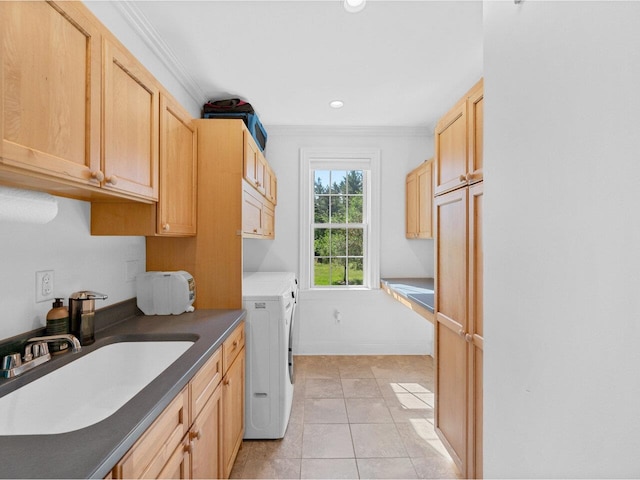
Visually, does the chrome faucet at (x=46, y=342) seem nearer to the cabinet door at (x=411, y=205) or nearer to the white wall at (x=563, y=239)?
the white wall at (x=563, y=239)

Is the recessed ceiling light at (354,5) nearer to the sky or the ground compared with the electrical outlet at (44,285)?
nearer to the sky

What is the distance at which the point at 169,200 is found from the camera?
5.54 feet

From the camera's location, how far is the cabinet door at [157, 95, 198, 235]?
160cm

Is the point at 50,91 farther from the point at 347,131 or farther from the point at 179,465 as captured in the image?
the point at 347,131

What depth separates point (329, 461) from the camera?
189cm

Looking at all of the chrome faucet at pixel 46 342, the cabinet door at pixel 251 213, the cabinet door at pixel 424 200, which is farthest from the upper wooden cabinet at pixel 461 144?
the chrome faucet at pixel 46 342

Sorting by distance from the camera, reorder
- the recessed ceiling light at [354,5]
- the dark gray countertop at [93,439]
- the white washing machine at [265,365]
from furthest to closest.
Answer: the white washing machine at [265,365] → the recessed ceiling light at [354,5] → the dark gray countertop at [93,439]

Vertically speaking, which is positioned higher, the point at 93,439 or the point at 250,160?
the point at 250,160

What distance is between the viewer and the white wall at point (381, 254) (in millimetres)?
3621

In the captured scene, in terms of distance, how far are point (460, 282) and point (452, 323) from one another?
25cm

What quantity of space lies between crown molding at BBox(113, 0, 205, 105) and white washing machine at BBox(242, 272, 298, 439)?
1710mm

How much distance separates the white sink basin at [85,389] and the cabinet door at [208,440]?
0.96 feet

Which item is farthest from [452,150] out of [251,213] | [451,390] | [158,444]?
[158,444]

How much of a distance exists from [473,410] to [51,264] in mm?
1968
